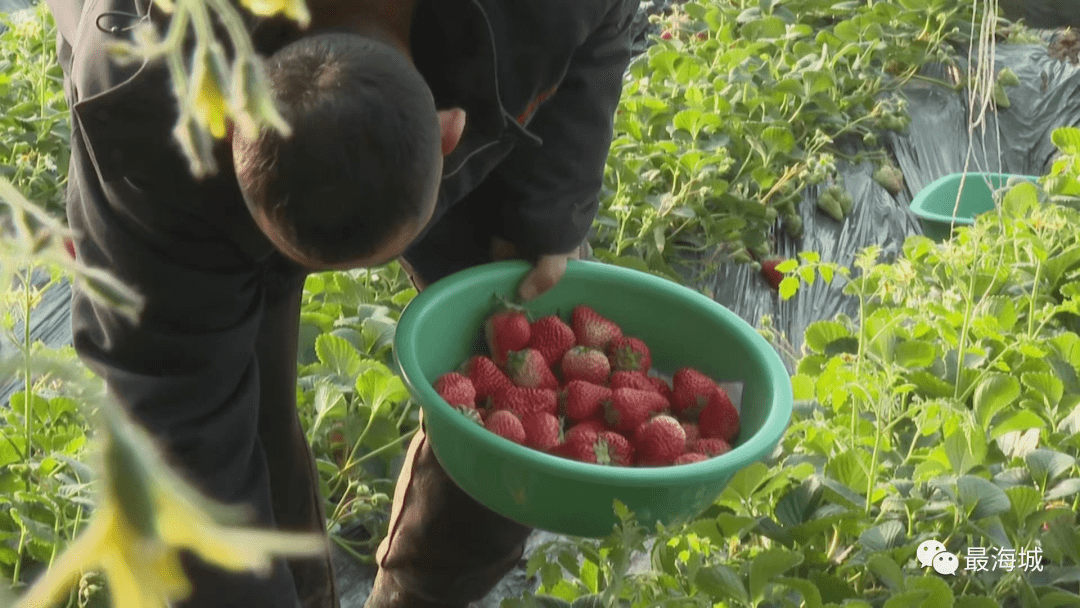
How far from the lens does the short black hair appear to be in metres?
0.69

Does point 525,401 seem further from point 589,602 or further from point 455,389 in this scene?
point 589,602

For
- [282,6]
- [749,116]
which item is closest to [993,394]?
[749,116]

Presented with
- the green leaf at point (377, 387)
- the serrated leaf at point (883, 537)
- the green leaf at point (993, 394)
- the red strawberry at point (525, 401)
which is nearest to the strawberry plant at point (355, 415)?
the green leaf at point (377, 387)

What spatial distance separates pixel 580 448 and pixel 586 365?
0.13m

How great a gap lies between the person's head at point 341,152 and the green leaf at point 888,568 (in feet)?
1.99

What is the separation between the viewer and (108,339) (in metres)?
0.94

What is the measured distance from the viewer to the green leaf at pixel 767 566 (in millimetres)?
1094

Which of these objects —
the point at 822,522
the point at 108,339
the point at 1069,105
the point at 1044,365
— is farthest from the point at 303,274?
the point at 1069,105

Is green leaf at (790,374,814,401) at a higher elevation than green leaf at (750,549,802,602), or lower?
lower

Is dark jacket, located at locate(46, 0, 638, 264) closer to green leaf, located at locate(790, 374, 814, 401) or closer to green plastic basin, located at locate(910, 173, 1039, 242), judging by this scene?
green leaf, located at locate(790, 374, 814, 401)

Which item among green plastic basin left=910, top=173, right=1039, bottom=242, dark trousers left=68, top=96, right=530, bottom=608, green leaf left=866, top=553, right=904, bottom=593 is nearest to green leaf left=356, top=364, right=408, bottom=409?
dark trousers left=68, top=96, right=530, bottom=608

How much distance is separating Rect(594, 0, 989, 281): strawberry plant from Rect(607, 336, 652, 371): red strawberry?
52cm

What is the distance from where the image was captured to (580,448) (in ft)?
3.98

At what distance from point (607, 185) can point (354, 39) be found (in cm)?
138
